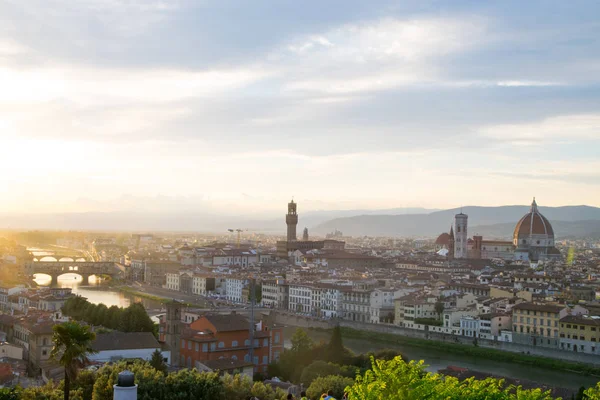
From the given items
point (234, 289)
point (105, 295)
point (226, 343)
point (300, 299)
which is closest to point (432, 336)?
point (300, 299)

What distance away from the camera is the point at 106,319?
88.4 feet

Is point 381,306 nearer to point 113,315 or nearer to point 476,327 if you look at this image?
point 476,327

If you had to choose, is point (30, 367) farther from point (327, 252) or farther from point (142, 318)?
point (327, 252)

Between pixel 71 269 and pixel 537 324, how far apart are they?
4147 centimetres

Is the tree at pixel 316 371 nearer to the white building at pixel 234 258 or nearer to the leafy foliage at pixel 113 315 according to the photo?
the leafy foliage at pixel 113 315

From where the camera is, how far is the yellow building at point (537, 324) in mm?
27391

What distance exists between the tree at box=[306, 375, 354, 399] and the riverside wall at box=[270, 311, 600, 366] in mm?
11761

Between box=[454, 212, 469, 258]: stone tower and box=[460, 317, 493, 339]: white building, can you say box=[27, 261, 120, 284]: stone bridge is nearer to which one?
box=[454, 212, 469, 258]: stone tower

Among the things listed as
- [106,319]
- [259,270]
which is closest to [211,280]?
[259,270]

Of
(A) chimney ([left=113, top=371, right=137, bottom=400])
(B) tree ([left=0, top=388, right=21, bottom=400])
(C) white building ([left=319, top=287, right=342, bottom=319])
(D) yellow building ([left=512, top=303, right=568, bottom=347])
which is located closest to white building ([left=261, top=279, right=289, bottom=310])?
(C) white building ([left=319, top=287, right=342, bottom=319])

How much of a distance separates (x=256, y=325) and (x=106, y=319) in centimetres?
620

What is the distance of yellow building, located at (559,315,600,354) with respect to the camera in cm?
2604

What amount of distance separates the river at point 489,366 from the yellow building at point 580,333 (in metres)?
2.17

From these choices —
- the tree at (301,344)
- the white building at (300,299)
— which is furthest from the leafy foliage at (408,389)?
the white building at (300,299)
